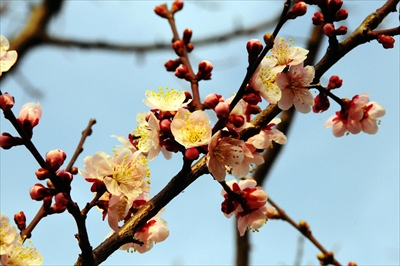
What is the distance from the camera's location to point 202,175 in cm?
122

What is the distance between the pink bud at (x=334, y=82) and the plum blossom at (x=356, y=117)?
24 cm

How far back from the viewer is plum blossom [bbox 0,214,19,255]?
1.16 m

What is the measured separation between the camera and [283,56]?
142 cm

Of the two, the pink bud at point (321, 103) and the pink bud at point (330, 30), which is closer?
the pink bud at point (330, 30)

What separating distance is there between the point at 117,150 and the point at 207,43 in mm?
4109

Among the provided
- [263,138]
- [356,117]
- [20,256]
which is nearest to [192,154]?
[263,138]

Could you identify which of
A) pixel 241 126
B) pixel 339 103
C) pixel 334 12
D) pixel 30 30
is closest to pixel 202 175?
pixel 241 126

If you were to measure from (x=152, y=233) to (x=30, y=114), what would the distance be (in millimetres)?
532

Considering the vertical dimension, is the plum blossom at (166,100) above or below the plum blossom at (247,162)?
above

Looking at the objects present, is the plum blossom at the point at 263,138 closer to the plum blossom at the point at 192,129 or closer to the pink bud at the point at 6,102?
the plum blossom at the point at 192,129

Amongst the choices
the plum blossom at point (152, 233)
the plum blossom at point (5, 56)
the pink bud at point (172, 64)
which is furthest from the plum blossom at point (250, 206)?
the plum blossom at point (5, 56)

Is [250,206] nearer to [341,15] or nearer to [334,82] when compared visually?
[334,82]

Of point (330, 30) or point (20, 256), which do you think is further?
point (330, 30)

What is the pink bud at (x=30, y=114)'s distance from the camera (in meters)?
1.18
